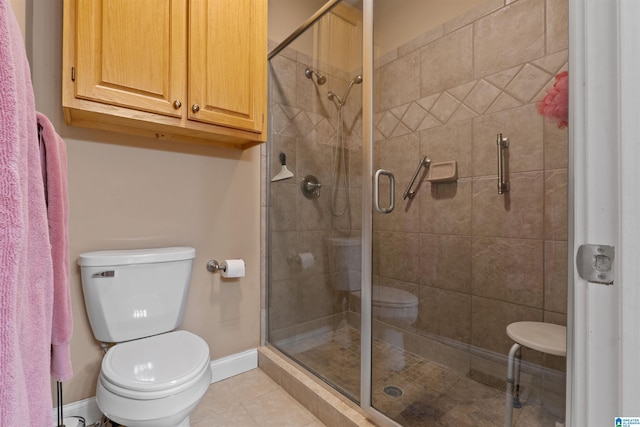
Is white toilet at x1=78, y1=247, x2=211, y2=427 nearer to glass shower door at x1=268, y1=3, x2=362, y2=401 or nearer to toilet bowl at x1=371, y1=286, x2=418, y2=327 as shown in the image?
glass shower door at x1=268, y1=3, x2=362, y2=401

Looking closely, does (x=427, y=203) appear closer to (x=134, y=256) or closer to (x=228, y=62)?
(x=228, y=62)

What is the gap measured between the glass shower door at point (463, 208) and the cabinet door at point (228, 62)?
0.60 metres

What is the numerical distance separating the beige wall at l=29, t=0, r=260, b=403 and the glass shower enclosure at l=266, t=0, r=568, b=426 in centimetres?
32

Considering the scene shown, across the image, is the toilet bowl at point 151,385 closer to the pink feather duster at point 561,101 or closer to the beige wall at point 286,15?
the pink feather duster at point 561,101

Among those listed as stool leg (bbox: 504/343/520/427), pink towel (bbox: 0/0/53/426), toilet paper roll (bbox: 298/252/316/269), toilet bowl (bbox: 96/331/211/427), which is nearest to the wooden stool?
stool leg (bbox: 504/343/520/427)

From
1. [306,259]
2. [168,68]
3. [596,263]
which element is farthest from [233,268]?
[596,263]

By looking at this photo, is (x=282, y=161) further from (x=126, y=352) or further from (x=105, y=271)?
(x=126, y=352)

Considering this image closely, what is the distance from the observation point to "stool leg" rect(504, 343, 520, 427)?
1.17m

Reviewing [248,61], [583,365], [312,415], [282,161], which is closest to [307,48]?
[248,61]

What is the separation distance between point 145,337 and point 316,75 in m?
1.62

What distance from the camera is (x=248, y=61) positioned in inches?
60.0

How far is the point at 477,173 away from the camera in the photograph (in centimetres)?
138

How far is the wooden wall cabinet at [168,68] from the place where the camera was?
44.6 inches

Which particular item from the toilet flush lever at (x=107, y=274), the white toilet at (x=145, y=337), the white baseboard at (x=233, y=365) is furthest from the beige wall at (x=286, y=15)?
the white baseboard at (x=233, y=365)
